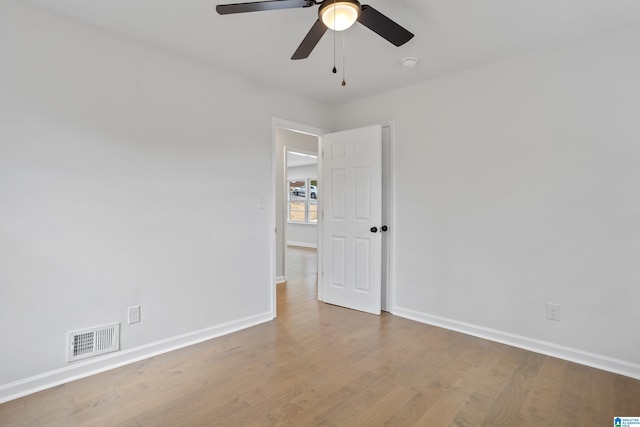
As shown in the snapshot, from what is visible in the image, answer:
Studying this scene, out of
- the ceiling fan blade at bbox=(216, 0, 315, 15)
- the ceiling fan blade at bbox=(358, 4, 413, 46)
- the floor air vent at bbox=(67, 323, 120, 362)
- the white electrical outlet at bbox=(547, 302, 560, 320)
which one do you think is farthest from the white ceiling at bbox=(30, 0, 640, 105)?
the floor air vent at bbox=(67, 323, 120, 362)

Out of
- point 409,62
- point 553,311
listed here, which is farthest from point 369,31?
point 553,311

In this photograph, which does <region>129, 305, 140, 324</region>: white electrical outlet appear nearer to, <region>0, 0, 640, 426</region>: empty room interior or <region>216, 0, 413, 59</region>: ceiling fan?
<region>0, 0, 640, 426</region>: empty room interior

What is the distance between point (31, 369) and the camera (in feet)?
6.83

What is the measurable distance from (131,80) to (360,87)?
7.15 ft

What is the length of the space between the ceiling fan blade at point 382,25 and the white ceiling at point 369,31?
0.39m

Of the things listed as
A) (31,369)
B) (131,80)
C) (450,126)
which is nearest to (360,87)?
(450,126)

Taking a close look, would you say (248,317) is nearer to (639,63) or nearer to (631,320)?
(631,320)

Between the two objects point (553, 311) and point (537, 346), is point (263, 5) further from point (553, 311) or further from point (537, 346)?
point (537, 346)

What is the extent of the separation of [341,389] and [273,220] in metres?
1.84

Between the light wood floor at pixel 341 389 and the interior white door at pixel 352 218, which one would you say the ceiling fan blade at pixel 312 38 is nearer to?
the interior white door at pixel 352 218

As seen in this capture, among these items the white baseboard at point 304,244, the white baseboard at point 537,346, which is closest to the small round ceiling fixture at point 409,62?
the white baseboard at point 537,346

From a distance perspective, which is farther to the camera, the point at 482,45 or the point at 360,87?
the point at 360,87

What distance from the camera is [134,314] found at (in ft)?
8.26

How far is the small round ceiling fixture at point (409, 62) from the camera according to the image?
9.20ft
